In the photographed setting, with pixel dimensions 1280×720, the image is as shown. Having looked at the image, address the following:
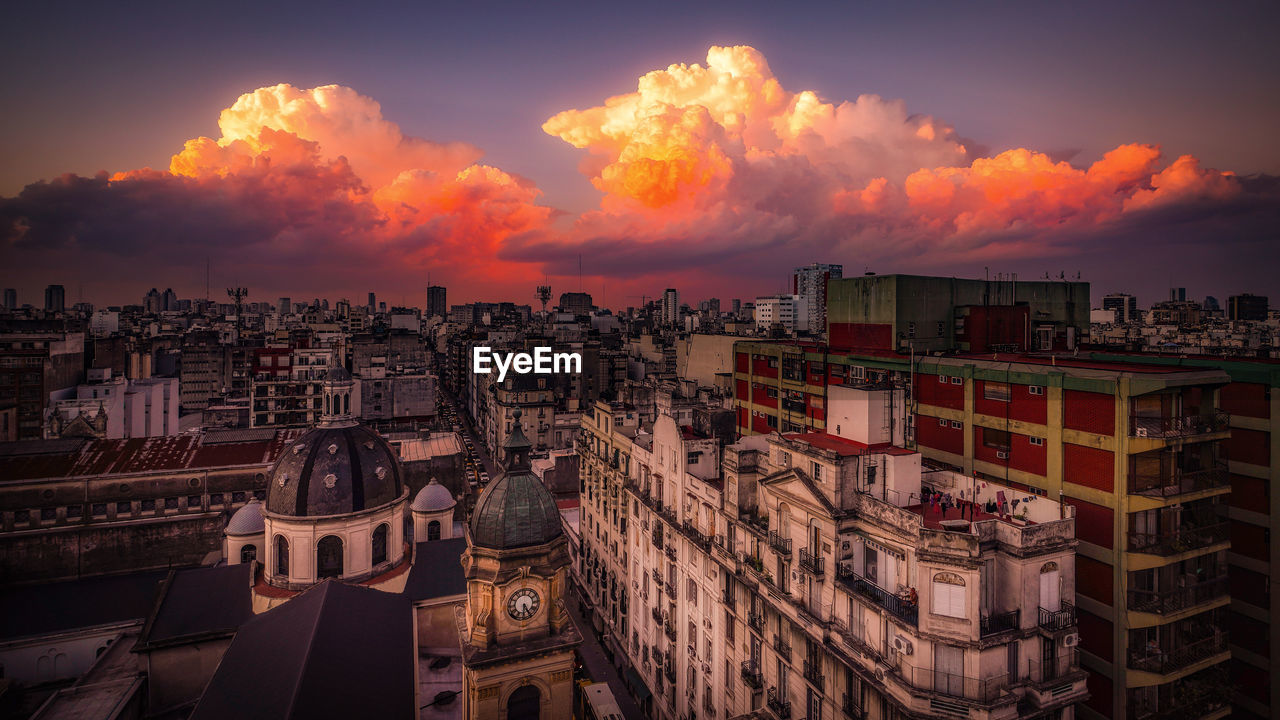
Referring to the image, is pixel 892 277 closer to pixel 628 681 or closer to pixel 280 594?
pixel 628 681

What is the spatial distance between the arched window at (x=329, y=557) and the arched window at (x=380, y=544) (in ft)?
7.69

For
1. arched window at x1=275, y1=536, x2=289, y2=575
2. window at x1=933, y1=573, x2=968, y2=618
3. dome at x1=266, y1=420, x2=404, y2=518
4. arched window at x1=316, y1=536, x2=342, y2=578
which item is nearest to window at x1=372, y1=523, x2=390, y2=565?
dome at x1=266, y1=420, x2=404, y2=518

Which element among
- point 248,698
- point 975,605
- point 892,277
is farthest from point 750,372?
point 248,698

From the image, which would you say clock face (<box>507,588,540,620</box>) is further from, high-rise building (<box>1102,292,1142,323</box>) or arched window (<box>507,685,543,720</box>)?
high-rise building (<box>1102,292,1142,323</box>)

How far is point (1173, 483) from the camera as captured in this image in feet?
93.6

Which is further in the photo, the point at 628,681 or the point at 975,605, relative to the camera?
the point at 628,681

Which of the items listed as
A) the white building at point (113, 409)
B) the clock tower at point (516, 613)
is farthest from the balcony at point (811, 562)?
the white building at point (113, 409)

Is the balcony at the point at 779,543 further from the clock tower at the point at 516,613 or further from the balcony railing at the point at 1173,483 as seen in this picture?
the balcony railing at the point at 1173,483

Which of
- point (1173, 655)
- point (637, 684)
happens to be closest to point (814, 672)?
point (1173, 655)

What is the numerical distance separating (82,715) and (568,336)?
11908 centimetres

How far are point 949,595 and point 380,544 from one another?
34798mm

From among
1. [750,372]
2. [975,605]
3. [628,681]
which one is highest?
[750,372]

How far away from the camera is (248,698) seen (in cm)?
2419

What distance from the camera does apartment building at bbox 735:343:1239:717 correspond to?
2766 centimetres
